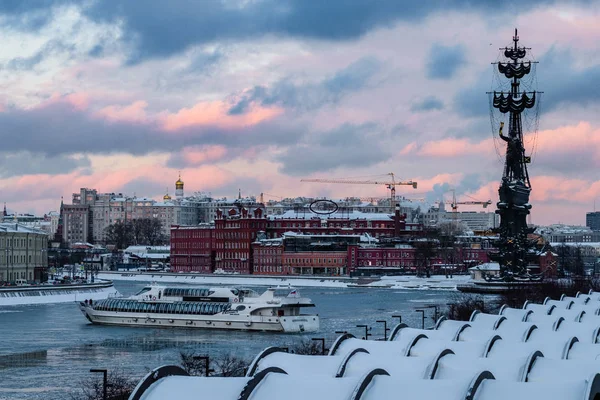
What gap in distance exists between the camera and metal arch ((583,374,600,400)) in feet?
47.5

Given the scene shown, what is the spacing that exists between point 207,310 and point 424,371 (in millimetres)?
37006

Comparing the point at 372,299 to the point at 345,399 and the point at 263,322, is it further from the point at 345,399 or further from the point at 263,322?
the point at 345,399

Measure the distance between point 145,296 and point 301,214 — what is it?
98108 mm

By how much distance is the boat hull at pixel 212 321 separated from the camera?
2050 inches

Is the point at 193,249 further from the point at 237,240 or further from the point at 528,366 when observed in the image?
the point at 528,366

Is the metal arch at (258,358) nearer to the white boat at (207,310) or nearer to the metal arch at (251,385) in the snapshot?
the metal arch at (251,385)

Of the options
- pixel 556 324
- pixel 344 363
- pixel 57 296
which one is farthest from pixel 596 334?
pixel 57 296

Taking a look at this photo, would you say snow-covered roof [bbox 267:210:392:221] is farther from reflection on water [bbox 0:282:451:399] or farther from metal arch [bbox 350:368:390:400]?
metal arch [bbox 350:368:390:400]

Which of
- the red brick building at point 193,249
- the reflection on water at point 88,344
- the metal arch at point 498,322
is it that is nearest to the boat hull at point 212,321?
the reflection on water at point 88,344

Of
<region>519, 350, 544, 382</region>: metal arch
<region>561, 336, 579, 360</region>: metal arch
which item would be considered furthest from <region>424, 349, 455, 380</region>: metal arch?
<region>561, 336, 579, 360</region>: metal arch

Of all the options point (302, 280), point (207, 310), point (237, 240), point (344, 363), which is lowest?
point (207, 310)

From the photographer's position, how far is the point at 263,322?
53.0 metres

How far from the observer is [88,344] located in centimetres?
4428

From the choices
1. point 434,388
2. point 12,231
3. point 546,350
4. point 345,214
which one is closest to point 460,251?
point 345,214
